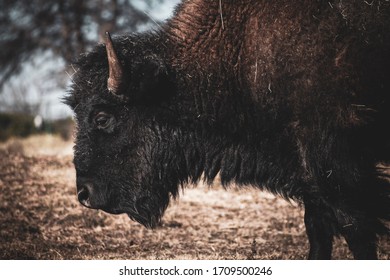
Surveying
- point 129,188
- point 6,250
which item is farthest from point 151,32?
point 6,250

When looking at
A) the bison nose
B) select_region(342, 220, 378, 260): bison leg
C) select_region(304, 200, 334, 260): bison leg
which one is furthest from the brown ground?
select_region(342, 220, 378, 260): bison leg

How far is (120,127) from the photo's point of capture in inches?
201

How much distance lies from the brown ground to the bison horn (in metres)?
1.33

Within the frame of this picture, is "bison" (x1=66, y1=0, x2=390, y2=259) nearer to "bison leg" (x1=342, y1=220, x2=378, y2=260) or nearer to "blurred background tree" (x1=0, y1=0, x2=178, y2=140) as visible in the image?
"bison leg" (x1=342, y1=220, x2=378, y2=260)

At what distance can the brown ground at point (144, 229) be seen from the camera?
6254 millimetres

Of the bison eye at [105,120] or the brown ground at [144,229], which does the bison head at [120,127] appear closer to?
the bison eye at [105,120]

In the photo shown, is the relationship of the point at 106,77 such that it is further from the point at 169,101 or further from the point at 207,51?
the point at 207,51

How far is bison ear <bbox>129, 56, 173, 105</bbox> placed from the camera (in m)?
4.96

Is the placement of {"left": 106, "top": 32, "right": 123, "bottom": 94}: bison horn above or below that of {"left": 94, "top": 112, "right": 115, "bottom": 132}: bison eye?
above

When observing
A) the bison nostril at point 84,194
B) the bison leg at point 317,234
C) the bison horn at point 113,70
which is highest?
the bison horn at point 113,70

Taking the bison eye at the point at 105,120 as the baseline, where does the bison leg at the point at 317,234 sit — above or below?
below

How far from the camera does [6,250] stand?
6.18 metres

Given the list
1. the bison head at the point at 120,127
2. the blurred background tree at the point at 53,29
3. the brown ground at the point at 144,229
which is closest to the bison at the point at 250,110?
the bison head at the point at 120,127
